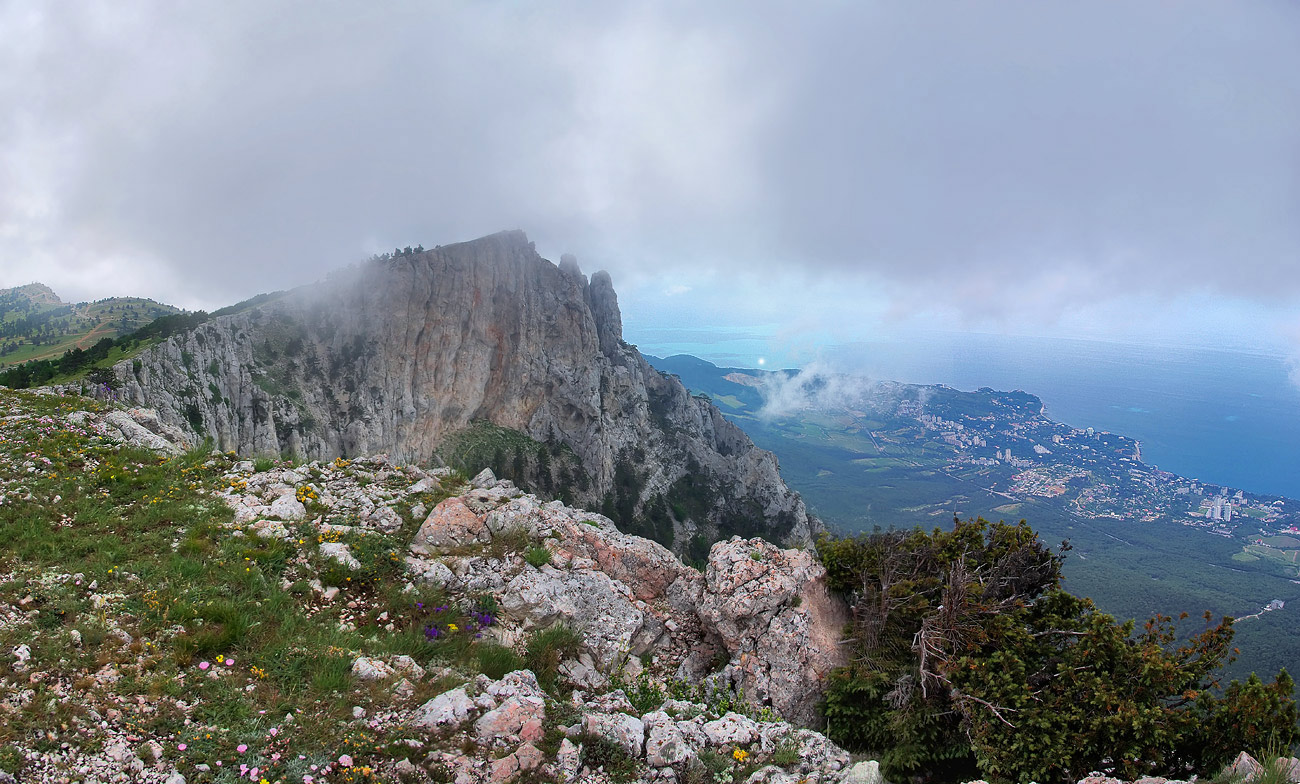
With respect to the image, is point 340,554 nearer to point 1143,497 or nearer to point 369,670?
point 369,670

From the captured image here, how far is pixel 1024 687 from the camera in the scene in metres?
8.44

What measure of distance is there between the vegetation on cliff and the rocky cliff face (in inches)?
2982

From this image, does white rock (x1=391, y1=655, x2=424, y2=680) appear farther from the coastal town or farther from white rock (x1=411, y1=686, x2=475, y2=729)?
the coastal town

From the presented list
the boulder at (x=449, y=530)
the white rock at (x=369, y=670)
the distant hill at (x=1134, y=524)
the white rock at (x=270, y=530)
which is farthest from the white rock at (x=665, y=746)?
the distant hill at (x=1134, y=524)

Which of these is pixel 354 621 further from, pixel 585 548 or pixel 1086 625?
pixel 1086 625

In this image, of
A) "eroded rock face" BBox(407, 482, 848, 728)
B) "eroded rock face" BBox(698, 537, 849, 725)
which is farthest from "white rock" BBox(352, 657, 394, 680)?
"eroded rock face" BBox(698, 537, 849, 725)

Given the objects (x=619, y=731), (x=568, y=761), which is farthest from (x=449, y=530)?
→ (x=568, y=761)

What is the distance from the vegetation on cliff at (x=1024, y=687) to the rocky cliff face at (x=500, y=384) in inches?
2982

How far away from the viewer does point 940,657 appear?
9367mm

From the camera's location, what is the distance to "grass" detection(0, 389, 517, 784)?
5371 millimetres

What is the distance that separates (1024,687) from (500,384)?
104803 millimetres

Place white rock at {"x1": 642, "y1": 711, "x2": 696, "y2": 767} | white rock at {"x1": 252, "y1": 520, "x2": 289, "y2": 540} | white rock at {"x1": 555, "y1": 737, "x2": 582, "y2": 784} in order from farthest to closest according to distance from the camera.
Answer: white rock at {"x1": 252, "y1": 520, "x2": 289, "y2": 540} → white rock at {"x1": 642, "y1": 711, "x2": 696, "y2": 767} → white rock at {"x1": 555, "y1": 737, "x2": 582, "y2": 784}

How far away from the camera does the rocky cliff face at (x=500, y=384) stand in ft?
263

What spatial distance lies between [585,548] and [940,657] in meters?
7.38
